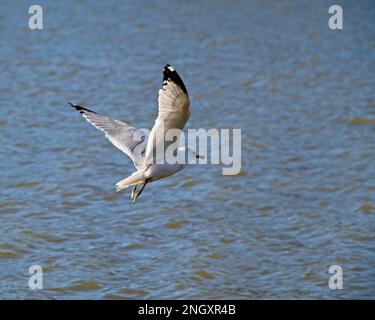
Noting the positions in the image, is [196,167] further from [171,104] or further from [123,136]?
[171,104]

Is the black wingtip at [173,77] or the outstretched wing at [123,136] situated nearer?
the black wingtip at [173,77]

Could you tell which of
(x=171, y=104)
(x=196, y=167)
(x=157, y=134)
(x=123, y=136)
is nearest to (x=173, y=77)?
(x=171, y=104)

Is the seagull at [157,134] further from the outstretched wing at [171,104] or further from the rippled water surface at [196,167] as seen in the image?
the rippled water surface at [196,167]

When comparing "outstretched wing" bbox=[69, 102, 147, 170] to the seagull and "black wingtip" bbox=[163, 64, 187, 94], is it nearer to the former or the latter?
the seagull

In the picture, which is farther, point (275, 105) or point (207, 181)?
point (275, 105)

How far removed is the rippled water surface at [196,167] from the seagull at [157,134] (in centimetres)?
122

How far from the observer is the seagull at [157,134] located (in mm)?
5262

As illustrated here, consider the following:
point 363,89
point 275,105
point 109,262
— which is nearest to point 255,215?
point 109,262

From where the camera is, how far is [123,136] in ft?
19.9

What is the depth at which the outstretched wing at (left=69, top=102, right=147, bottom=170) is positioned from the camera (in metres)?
5.94

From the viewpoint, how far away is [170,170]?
5688mm

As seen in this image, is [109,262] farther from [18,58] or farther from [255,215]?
[18,58]

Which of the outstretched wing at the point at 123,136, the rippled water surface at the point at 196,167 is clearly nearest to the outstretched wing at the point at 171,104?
the outstretched wing at the point at 123,136

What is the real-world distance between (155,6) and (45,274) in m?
7.00
